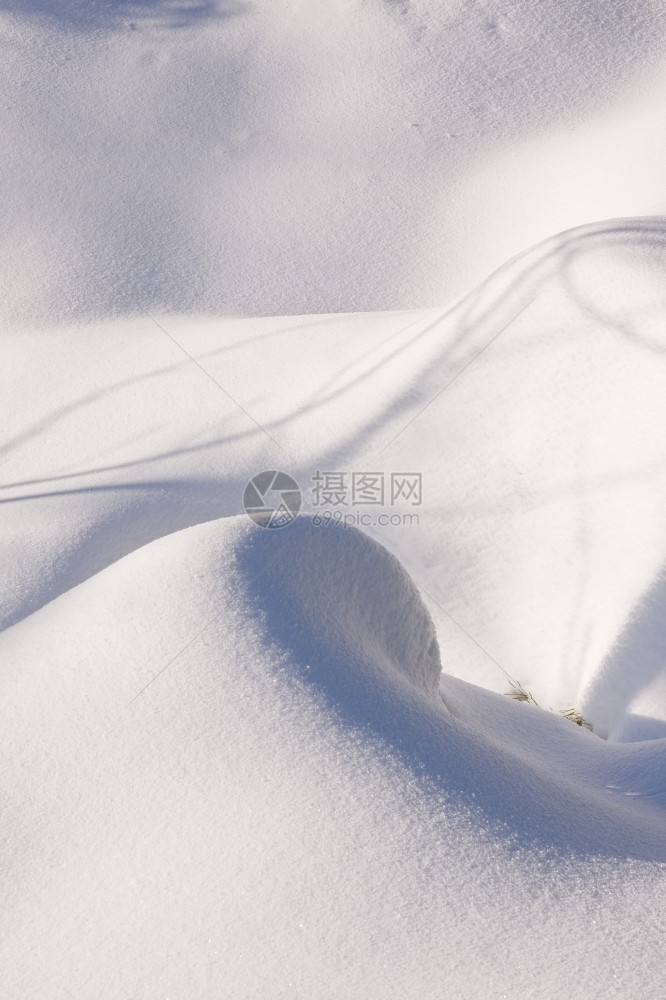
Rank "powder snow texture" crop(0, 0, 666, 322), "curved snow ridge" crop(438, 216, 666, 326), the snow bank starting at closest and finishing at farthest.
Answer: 1. the snow bank
2. "curved snow ridge" crop(438, 216, 666, 326)
3. "powder snow texture" crop(0, 0, 666, 322)

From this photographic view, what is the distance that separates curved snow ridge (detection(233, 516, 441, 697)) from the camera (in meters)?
1.23

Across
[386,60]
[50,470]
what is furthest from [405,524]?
[386,60]

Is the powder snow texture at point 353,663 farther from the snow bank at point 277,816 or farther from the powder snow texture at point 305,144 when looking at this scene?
the powder snow texture at point 305,144

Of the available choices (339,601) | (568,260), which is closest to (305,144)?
(568,260)

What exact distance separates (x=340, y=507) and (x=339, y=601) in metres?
0.88

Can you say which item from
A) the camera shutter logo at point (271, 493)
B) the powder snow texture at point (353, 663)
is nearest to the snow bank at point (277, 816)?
the powder snow texture at point (353, 663)

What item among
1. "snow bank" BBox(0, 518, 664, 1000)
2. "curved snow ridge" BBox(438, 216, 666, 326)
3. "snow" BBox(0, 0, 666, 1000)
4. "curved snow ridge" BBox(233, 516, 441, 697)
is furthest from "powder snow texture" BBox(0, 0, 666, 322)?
"snow bank" BBox(0, 518, 664, 1000)

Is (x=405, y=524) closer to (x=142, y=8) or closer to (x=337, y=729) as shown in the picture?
(x=337, y=729)

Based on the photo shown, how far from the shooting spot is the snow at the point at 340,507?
0.98 meters

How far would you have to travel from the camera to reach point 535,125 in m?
2.92

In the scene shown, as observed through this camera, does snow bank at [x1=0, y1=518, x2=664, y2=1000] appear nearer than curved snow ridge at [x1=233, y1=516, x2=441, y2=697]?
Yes

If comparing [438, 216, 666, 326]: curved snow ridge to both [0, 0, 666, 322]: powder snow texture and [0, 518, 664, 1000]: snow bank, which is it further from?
[0, 518, 664, 1000]: snow bank

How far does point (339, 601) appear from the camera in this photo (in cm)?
133

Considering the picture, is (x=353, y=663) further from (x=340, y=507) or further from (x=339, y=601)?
(x=340, y=507)
